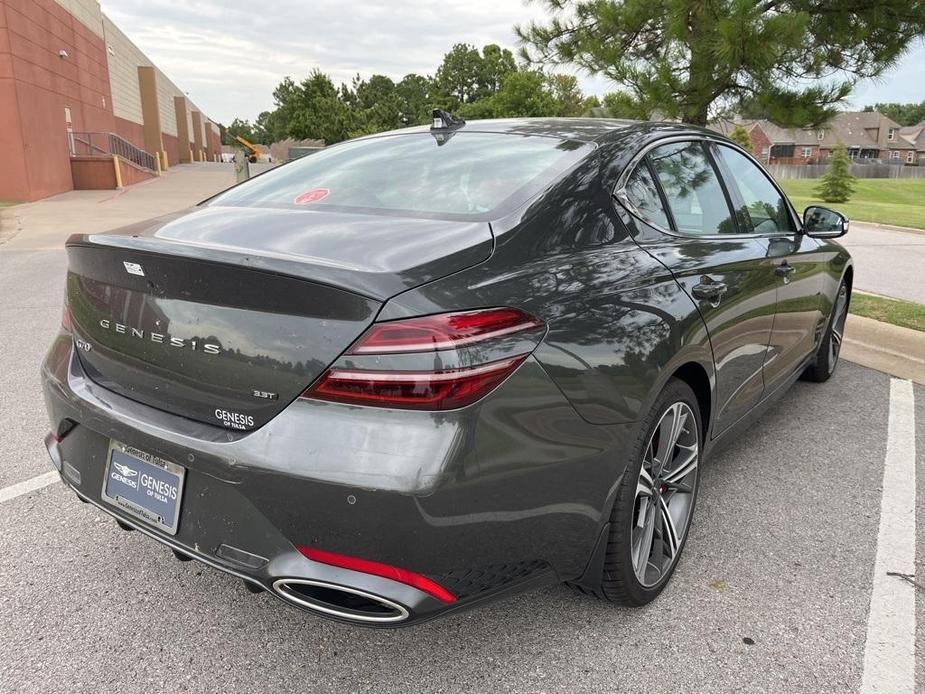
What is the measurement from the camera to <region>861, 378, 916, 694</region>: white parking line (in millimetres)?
2180

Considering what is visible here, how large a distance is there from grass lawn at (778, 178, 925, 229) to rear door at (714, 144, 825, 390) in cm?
1663

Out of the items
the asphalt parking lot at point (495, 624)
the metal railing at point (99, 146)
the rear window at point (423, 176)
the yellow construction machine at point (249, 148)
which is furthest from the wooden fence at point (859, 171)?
the rear window at point (423, 176)

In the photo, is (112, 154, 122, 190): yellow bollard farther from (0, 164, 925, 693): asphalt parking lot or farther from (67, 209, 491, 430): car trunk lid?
(67, 209, 491, 430): car trunk lid

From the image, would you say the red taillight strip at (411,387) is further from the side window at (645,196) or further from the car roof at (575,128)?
the car roof at (575,128)

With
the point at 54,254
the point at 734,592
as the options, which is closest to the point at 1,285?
the point at 54,254

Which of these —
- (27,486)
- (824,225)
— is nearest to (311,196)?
(27,486)

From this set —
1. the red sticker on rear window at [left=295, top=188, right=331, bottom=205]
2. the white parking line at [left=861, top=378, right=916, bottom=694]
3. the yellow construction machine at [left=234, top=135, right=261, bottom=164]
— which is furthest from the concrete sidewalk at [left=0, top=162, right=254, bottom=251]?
the white parking line at [left=861, top=378, right=916, bottom=694]

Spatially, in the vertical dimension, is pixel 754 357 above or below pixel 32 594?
above

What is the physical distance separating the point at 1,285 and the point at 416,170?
799 cm

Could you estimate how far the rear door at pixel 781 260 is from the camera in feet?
11.0

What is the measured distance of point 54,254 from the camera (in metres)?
11.5

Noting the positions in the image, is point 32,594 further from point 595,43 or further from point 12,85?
point 12,85

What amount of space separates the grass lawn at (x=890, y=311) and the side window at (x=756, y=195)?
304cm

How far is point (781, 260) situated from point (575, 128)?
1216 mm
